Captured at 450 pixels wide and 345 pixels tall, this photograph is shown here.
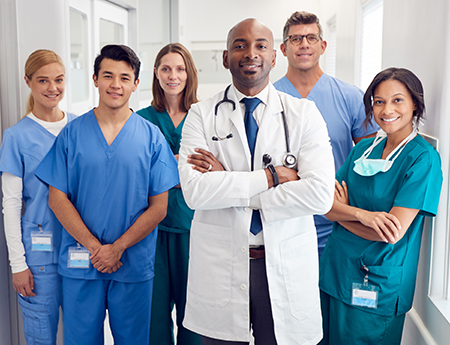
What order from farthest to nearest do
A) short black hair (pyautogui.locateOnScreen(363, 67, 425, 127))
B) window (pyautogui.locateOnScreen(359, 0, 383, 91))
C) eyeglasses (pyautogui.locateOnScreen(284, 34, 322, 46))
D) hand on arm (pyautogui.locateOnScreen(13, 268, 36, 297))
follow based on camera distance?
window (pyautogui.locateOnScreen(359, 0, 383, 91)) → eyeglasses (pyautogui.locateOnScreen(284, 34, 322, 46)) → hand on arm (pyautogui.locateOnScreen(13, 268, 36, 297)) → short black hair (pyautogui.locateOnScreen(363, 67, 425, 127))

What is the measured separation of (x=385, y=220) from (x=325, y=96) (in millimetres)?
819

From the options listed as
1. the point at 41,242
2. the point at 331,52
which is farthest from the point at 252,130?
the point at 331,52

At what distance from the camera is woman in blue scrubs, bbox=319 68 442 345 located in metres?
1.45

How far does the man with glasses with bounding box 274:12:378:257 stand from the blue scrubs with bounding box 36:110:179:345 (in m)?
0.84

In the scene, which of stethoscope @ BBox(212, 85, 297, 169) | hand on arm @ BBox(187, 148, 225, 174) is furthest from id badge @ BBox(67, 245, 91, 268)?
stethoscope @ BBox(212, 85, 297, 169)

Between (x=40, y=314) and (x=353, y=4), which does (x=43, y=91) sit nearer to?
(x=40, y=314)

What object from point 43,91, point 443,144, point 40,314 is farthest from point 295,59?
point 40,314

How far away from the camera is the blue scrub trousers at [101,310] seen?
5.55 ft

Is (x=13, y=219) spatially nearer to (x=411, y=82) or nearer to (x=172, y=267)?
(x=172, y=267)

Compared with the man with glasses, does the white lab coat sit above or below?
below

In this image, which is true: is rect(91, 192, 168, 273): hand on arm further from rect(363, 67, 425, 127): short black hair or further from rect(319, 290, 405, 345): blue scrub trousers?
rect(363, 67, 425, 127): short black hair

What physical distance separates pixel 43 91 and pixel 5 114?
37 centimetres

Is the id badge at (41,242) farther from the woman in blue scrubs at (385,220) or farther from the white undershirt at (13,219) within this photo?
the woman in blue scrubs at (385,220)

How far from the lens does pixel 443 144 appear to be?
162 cm
